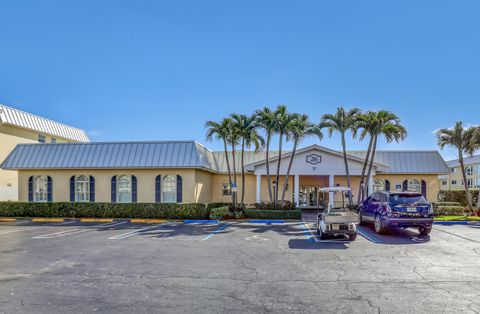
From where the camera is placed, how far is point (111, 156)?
2391 centimetres

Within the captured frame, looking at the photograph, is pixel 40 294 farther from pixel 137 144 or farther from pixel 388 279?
pixel 137 144

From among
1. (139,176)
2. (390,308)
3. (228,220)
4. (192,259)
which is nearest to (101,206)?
(139,176)

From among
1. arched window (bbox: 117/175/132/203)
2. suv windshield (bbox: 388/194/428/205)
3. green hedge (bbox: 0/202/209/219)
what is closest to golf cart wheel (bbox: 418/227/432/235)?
suv windshield (bbox: 388/194/428/205)

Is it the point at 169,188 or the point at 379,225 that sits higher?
the point at 169,188

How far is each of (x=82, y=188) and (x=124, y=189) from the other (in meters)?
3.03

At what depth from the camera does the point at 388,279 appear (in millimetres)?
7840

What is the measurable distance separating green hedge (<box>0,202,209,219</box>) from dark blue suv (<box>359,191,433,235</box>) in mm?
10450

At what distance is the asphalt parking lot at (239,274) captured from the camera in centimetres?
619

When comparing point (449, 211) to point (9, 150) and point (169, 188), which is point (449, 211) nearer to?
point (169, 188)

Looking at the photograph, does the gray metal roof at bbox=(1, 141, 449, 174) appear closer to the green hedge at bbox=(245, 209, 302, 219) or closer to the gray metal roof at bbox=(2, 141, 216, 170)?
the gray metal roof at bbox=(2, 141, 216, 170)

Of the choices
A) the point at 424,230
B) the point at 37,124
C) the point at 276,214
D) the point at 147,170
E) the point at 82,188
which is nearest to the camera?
the point at 424,230

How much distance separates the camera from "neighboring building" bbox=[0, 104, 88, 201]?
90.3 feet

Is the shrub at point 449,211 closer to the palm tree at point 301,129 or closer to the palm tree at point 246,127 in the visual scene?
the palm tree at point 301,129

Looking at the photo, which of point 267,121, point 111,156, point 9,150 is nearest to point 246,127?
point 267,121
